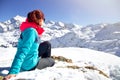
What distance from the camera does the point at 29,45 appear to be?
16.9ft

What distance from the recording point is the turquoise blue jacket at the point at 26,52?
188 inches

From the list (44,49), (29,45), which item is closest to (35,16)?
(29,45)

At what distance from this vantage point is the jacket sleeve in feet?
15.6

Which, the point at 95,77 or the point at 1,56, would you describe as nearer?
the point at 95,77

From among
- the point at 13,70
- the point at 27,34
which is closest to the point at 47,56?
the point at 27,34

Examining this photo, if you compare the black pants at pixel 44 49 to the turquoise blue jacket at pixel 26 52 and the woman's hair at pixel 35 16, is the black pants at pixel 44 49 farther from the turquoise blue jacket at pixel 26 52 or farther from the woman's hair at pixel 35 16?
the woman's hair at pixel 35 16

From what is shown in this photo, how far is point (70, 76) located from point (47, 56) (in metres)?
1.77

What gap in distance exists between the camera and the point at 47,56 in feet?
22.8

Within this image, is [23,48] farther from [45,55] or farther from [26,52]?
[45,55]

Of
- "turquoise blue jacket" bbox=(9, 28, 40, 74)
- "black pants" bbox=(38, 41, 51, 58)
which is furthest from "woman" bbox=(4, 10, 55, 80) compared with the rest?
"black pants" bbox=(38, 41, 51, 58)

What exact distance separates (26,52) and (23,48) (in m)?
0.10

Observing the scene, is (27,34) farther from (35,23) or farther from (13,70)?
(13,70)

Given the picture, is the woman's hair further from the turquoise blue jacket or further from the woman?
the turquoise blue jacket

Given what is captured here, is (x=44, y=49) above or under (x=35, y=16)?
under
